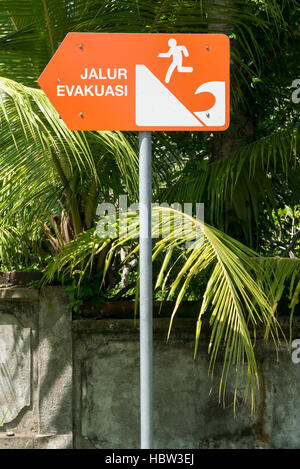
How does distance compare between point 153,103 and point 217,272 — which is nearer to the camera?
point 153,103

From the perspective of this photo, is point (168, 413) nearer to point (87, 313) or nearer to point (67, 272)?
point (87, 313)

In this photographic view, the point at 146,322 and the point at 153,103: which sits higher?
the point at 153,103

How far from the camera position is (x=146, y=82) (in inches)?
78.7

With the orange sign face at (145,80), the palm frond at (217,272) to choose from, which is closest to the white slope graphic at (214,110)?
the orange sign face at (145,80)

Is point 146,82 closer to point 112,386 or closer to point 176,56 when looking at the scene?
point 176,56

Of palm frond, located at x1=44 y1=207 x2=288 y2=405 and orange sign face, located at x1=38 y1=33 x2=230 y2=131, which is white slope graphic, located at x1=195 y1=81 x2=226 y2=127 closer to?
orange sign face, located at x1=38 y1=33 x2=230 y2=131

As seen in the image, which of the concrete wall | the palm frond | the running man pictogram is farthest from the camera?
the concrete wall

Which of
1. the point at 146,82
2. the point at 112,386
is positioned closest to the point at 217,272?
the point at 146,82

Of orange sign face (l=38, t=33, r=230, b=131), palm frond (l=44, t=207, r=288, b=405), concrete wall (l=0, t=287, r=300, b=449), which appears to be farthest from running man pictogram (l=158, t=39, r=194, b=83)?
concrete wall (l=0, t=287, r=300, b=449)

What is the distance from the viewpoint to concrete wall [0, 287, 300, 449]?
404 centimetres

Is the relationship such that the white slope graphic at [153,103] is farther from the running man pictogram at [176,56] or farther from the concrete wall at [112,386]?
the concrete wall at [112,386]

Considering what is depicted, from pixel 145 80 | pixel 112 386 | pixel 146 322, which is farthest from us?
pixel 112 386

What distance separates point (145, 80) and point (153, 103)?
8 cm
